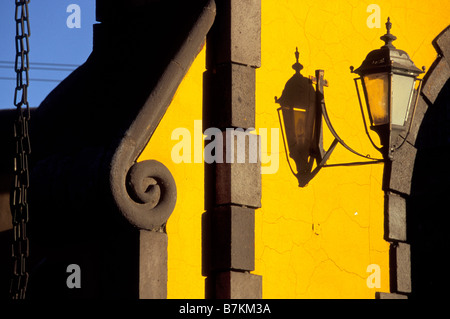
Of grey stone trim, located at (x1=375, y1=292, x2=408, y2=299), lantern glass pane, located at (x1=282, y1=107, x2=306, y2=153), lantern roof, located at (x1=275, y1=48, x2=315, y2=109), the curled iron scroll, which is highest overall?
lantern roof, located at (x1=275, y1=48, x2=315, y2=109)

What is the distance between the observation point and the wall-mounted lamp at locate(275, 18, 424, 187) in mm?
6078

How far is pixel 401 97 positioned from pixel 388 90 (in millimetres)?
110

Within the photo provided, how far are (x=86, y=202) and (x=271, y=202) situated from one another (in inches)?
51.9

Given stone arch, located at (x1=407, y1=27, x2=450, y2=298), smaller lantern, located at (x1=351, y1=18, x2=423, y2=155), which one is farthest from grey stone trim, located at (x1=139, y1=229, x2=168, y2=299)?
stone arch, located at (x1=407, y1=27, x2=450, y2=298)

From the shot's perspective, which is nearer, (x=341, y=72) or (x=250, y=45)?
(x=250, y=45)

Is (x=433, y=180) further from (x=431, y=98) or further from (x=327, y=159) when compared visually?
(x=327, y=159)

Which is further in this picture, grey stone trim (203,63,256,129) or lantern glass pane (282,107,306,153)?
lantern glass pane (282,107,306,153)

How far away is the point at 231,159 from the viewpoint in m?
A: 5.78

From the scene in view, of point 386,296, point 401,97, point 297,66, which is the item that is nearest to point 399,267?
point 386,296

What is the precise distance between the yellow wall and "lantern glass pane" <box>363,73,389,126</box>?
1.63 ft

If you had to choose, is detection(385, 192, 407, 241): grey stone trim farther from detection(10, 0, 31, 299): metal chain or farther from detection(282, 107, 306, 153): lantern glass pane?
detection(10, 0, 31, 299): metal chain

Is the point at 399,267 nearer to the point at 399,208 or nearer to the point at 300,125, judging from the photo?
the point at 399,208

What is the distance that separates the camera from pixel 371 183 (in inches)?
271
